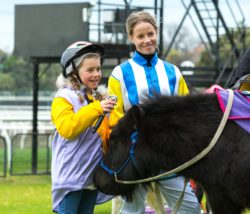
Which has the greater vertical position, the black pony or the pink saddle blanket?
the pink saddle blanket

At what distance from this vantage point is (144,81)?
16.0 ft

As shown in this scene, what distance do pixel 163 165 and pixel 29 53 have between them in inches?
360

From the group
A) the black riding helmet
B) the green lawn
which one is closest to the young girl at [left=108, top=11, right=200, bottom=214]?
the black riding helmet

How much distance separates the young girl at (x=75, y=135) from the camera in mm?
4457

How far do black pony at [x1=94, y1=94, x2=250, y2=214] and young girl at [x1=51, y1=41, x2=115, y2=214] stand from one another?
0.58ft

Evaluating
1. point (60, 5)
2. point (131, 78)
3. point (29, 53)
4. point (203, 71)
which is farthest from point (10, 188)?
point (131, 78)

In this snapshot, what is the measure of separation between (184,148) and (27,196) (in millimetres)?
6738

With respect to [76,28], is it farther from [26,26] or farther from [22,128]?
[22,128]

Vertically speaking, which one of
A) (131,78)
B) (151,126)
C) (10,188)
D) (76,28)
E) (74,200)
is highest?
(76,28)

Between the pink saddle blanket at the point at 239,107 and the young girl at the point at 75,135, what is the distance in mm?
838

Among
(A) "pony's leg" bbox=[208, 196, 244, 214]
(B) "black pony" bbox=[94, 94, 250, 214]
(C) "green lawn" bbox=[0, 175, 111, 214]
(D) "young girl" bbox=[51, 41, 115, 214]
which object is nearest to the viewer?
(B) "black pony" bbox=[94, 94, 250, 214]

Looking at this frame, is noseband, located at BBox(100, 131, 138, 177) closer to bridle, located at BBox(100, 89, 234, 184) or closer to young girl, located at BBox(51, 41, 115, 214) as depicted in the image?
bridle, located at BBox(100, 89, 234, 184)

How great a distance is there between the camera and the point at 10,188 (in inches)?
449

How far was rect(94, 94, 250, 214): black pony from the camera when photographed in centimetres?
399
